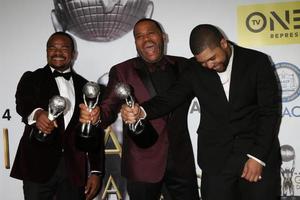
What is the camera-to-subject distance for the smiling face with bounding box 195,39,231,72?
2.29 metres

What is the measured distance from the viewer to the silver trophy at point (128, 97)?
1954 millimetres

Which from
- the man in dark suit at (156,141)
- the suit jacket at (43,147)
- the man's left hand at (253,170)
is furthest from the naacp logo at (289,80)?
the suit jacket at (43,147)

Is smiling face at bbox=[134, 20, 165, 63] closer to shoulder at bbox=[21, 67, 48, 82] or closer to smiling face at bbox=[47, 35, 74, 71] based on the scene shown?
smiling face at bbox=[47, 35, 74, 71]

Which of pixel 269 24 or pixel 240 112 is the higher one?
pixel 269 24

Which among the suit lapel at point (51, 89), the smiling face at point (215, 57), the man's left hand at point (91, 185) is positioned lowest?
the man's left hand at point (91, 185)

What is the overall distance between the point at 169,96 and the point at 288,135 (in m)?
1.45

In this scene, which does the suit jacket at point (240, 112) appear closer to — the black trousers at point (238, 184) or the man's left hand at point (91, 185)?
the black trousers at point (238, 184)

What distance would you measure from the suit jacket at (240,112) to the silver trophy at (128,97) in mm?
316

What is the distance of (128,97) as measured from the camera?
2.01m

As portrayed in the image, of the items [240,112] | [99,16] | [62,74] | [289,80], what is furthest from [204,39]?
→ [99,16]

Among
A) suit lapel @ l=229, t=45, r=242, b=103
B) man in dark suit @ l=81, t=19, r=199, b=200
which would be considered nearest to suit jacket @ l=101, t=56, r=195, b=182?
man in dark suit @ l=81, t=19, r=199, b=200

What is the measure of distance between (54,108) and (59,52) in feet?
4.02

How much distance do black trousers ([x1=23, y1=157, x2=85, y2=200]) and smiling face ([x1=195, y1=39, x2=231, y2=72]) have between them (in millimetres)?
1342

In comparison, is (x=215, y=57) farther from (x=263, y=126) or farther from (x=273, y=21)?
(x=273, y=21)
